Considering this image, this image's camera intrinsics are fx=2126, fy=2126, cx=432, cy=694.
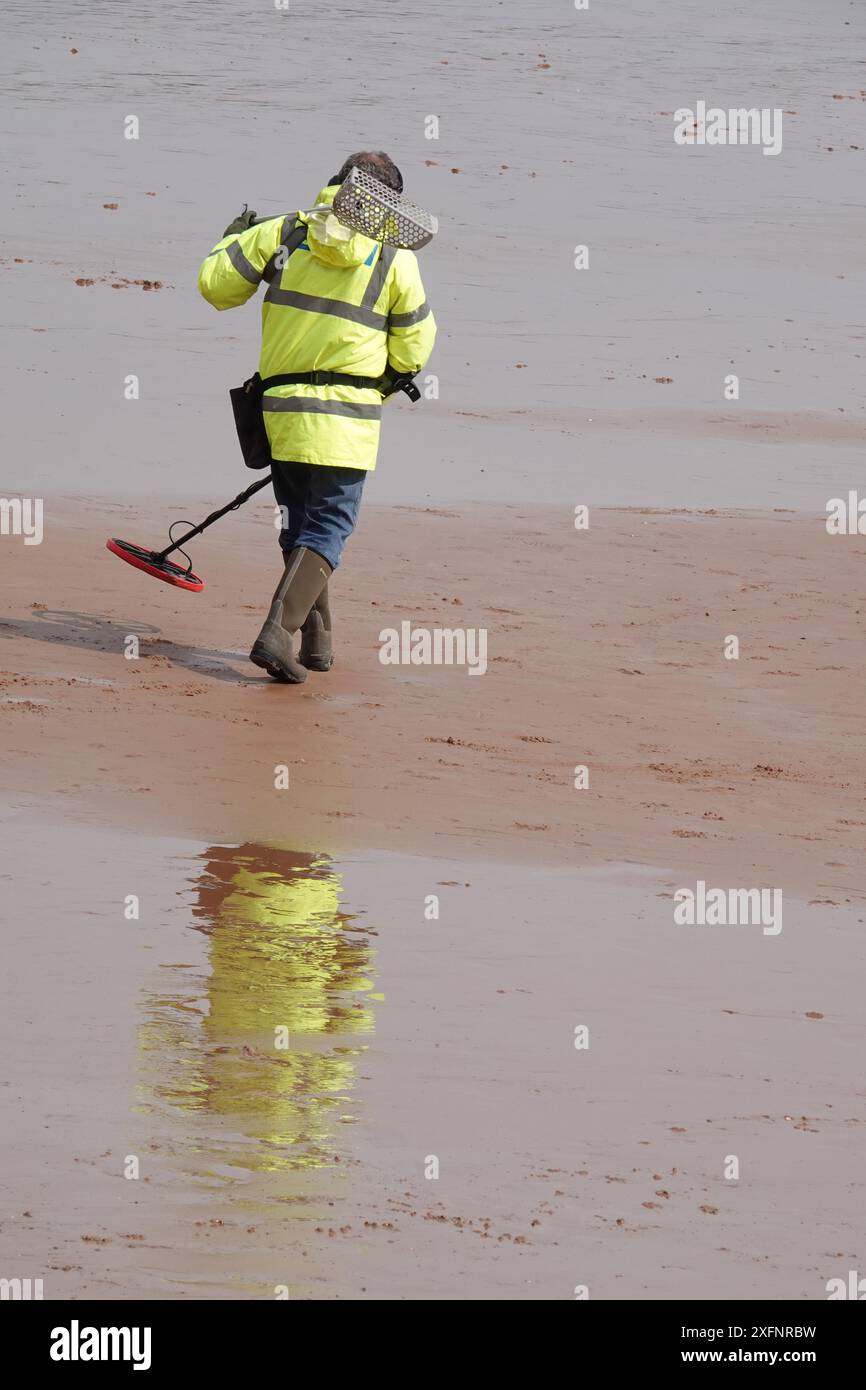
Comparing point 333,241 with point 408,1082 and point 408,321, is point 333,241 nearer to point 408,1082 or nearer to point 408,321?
point 408,321

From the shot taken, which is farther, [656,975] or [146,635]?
[146,635]

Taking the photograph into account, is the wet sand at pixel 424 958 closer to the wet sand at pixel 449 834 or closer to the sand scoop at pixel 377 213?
the wet sand at pixel 449 834

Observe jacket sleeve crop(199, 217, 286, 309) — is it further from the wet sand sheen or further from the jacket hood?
the wet sand sheen

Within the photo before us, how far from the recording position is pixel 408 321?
772cm

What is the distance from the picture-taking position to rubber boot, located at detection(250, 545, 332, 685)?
7.88 meters

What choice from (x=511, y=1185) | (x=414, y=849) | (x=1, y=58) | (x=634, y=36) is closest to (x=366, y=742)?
(x=414, y=849)

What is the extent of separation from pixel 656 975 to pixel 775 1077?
0.69 m

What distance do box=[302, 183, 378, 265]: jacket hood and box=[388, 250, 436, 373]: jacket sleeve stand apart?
17 cm

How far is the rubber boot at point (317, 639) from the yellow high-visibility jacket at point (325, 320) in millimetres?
679

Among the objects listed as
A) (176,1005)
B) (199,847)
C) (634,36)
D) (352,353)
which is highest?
(634,36)

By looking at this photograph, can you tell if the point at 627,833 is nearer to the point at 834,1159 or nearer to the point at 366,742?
the point at 366,742

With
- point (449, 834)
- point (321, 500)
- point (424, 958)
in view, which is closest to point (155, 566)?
point (321, 500)

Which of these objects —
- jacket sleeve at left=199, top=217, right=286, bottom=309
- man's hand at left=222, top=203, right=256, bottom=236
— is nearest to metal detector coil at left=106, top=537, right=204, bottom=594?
jacket sleeve at left=199, top=217, right=286, bottom=309

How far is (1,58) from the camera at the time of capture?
29.8 m
